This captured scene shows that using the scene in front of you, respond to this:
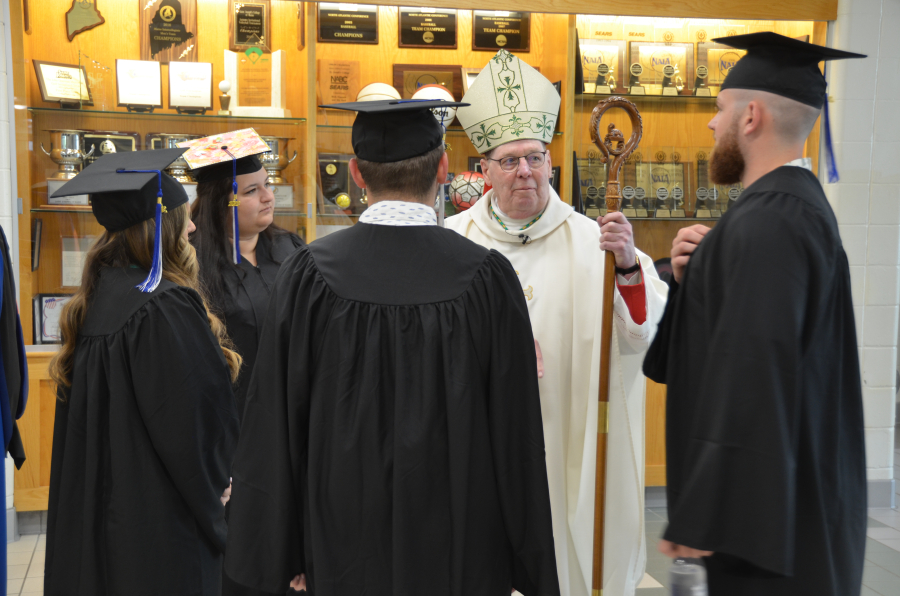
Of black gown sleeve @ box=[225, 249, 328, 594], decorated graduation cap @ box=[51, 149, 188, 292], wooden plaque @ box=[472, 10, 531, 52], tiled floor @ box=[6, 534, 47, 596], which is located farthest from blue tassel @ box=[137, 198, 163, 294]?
wooden plaque @ box=[472, 10, 531, 52]

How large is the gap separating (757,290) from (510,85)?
177 cm

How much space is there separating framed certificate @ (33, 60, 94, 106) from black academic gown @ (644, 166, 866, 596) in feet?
12.2

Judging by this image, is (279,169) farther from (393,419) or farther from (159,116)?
(393,419)

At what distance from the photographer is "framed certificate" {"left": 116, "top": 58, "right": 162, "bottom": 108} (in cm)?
415

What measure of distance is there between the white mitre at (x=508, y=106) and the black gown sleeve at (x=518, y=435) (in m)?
1.33

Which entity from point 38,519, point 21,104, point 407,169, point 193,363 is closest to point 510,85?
point 407,169

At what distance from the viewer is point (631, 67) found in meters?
4.54

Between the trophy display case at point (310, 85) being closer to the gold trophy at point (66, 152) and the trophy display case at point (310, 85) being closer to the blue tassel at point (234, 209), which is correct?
the gold trophy at point (66, 152)

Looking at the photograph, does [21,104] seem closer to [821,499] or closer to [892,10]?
[821,499]

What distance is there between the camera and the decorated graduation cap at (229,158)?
2.93 meters

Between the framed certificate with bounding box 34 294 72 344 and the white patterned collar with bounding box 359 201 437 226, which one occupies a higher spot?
the white patterned collar with bounding box 359 201 437 226

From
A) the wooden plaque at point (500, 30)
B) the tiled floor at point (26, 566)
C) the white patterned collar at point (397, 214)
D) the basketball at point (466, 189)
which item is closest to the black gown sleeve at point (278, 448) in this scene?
the white patterned collar at point (397, 214)

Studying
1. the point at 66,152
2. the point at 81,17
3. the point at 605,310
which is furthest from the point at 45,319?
the point at 605,310

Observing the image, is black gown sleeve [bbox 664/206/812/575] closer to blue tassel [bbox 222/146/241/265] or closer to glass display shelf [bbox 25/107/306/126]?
blue tassel [bbox 222/146/241/265]
